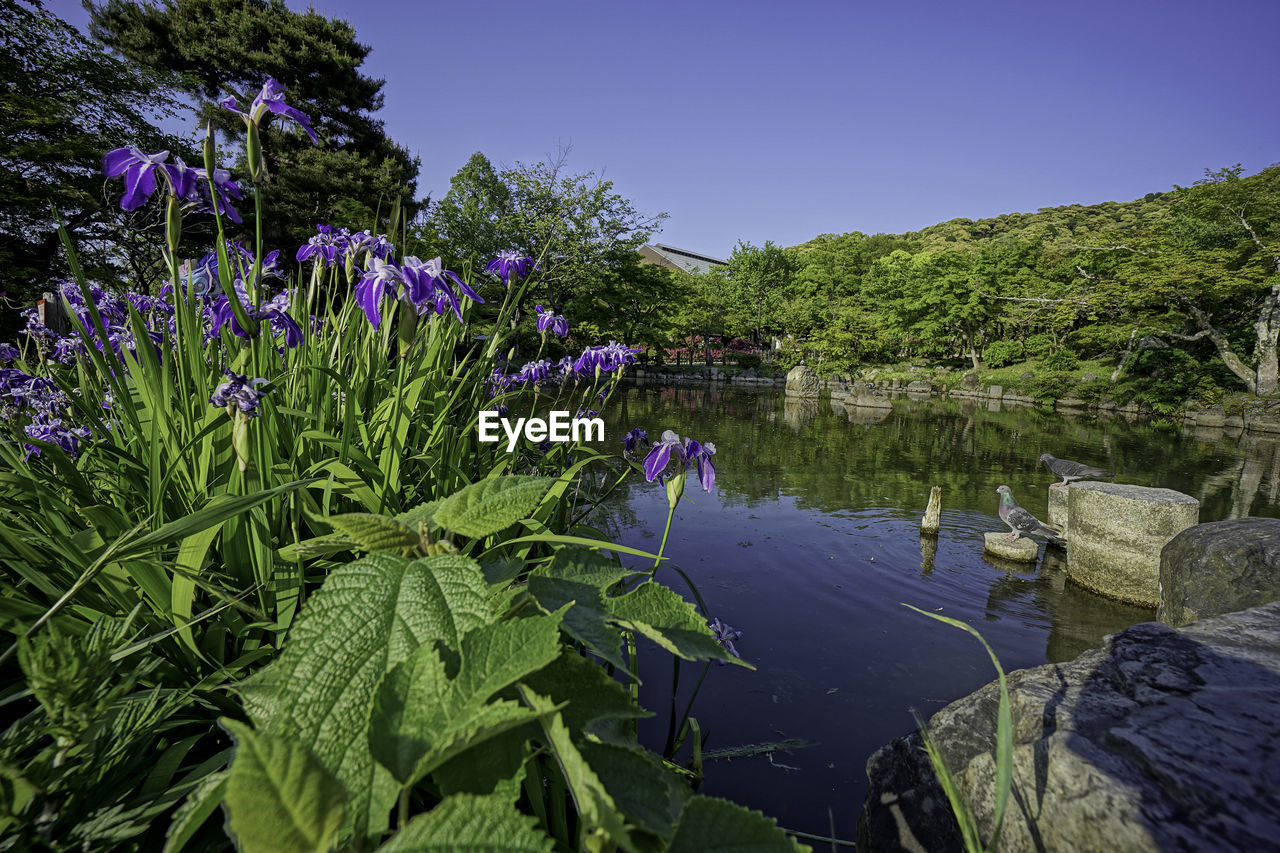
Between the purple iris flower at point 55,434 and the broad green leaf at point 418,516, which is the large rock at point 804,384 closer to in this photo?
the purple iris flower at point 55,434

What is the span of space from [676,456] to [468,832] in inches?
66.4

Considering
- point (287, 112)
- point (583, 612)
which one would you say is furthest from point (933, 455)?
point (583, 612)

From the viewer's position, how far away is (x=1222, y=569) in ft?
8.81

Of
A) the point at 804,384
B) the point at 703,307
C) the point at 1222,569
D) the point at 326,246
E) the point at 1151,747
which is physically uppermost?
the point at 703,307

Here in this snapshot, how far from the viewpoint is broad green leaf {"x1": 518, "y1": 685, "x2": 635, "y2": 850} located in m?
0.37

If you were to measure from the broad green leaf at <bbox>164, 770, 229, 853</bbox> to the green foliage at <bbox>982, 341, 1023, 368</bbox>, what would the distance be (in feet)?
121

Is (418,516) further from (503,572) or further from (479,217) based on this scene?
(479,217)

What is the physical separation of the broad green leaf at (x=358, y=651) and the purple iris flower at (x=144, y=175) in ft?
5.37

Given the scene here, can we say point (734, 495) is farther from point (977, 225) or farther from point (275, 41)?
point (977, 225)

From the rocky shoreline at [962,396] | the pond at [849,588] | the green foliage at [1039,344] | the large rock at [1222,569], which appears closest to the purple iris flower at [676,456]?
the pond at [849,588]

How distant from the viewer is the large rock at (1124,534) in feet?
16.5

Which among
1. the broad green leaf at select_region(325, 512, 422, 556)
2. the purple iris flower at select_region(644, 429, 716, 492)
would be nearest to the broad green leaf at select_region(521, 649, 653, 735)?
the broad green leaf at select_region(325, 512, 422, 556)

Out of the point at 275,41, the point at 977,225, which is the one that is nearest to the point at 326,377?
the point at 275,41

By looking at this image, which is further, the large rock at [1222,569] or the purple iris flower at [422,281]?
the large rock at [1222,569]
